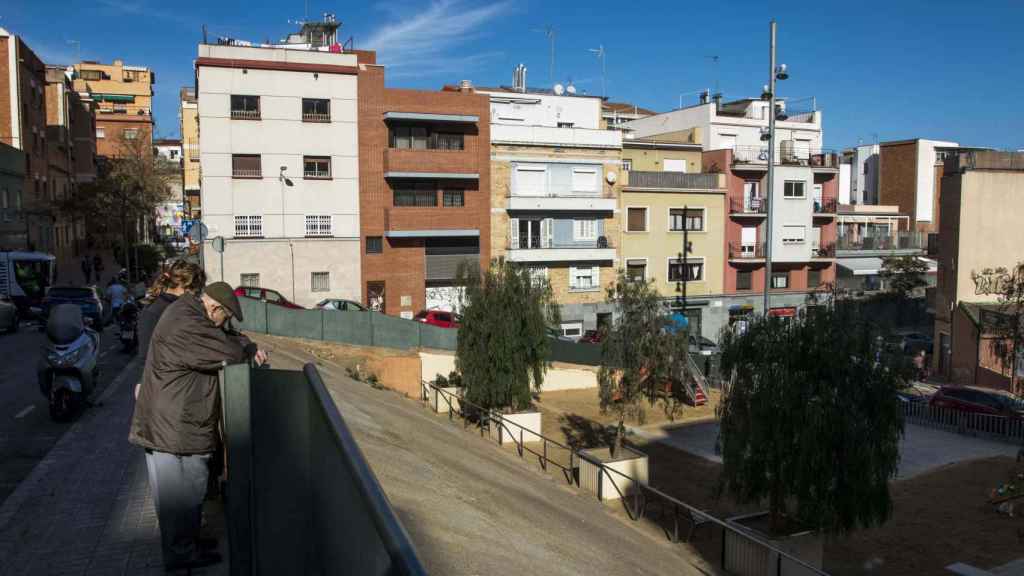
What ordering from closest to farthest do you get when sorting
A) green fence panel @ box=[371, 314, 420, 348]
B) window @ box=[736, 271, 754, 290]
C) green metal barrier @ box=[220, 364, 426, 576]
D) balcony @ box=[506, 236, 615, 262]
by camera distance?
green metal barrier @ box=[220, 364, 426, 576], green fence panel @ box=[371, 314, 420, 348], balcony @ box=[506, 236, 615, 262], window @ box=[736, 271, 754, 290]

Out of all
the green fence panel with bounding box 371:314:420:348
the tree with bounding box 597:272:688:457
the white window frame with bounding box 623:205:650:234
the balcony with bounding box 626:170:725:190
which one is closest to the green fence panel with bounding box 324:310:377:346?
the green fence panel with bounding box 371:314:420:348

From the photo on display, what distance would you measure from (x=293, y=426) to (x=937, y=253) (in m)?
46.1

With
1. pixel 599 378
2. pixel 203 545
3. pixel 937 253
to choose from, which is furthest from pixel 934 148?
pixel 203 545

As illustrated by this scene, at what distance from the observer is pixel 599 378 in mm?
20578

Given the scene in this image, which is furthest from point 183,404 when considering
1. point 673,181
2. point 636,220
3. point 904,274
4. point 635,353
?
point 904,274

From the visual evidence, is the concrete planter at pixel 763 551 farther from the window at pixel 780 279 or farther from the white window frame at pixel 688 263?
the window at pixel 780 279

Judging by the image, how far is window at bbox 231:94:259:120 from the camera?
113 feet

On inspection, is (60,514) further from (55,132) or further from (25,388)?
(55,132)

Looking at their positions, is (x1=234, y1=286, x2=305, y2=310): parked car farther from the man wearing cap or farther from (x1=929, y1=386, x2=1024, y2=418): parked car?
the man wearing cap

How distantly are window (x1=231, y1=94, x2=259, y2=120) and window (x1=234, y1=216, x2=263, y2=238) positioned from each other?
15.2 ft

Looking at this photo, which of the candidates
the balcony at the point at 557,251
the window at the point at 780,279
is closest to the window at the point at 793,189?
the window at the point at 780,279

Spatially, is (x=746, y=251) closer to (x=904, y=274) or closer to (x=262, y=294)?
(x=904, y=274)

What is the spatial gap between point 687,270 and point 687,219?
10.2 ft

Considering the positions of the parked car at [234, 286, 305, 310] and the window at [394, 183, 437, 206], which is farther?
the window at [394, 183, 437, 206]
